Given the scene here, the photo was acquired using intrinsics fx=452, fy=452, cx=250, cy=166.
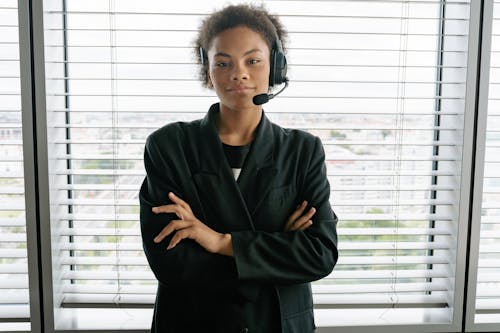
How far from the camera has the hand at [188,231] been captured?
1.09 m

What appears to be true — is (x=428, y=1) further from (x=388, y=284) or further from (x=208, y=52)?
(x=388, y=284)

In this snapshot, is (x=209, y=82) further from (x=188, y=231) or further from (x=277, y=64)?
(x=188, y=231)

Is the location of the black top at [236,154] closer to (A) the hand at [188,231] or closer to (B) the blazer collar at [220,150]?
(B) the blazer collar at [220,150]

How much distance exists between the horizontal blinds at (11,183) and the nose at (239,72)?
2.74 feet

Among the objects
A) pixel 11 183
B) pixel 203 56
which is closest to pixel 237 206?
pixel 203 56

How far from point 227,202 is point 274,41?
0.43 m

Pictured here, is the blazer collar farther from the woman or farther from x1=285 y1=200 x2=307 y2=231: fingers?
x1=285 y1=200 x2=307 y2=231: fingers

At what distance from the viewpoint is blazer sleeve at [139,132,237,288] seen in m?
1.09

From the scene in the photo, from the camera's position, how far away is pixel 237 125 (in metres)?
1.20

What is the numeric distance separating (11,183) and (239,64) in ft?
3.24

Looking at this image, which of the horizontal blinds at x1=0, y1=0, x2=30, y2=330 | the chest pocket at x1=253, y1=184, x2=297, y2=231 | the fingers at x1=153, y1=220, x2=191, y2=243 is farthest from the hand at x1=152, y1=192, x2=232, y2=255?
the horizontal blinds at x1=0, y1=0, x2=30, y2=330

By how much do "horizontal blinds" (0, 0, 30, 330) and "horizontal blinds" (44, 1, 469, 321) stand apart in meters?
0.14

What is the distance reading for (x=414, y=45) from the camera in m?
1.62

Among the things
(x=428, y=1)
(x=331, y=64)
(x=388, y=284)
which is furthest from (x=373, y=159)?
(x=428, y=1)
